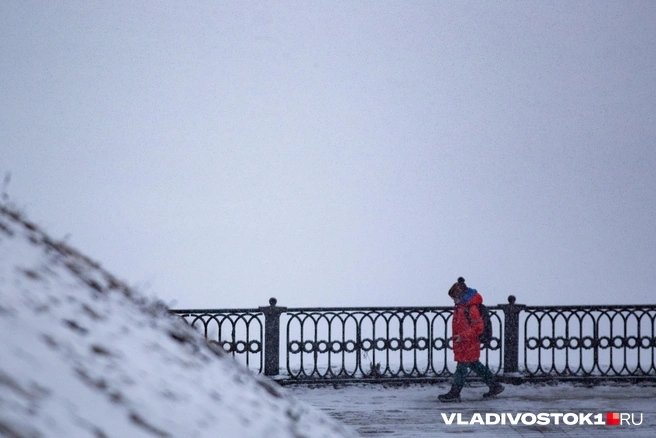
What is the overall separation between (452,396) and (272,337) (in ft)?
10.1

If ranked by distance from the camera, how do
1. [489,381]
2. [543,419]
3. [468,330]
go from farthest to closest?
[489,381], [468,330], [543,419]

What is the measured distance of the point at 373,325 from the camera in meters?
11.7

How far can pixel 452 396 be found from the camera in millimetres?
10383

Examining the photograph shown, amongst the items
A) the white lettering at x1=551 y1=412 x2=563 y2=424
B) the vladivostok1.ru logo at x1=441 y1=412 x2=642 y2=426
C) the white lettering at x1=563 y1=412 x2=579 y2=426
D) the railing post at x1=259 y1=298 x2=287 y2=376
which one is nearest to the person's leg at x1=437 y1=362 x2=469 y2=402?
the vladivostok1.ru logo at x1=441 y1=412 x2=642 y2=426

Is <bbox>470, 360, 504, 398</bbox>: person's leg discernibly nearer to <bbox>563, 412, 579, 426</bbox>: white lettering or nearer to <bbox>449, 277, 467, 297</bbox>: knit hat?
<bbox>449, 277, 467, 297</bbox>: knit hat

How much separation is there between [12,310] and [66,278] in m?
0.66

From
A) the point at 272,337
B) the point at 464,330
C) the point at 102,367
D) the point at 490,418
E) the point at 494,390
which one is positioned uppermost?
the point at 102,367

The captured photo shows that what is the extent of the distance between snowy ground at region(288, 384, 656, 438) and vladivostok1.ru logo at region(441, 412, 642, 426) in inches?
2.1

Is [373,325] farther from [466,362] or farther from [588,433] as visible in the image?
[588,433]

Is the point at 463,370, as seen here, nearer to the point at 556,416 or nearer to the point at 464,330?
the point at 464,330

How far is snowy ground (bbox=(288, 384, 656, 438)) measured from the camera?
8.55m

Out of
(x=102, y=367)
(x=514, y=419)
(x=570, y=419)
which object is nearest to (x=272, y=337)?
(x=514, y=419)

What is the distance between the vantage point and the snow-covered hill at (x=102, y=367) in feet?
8.49

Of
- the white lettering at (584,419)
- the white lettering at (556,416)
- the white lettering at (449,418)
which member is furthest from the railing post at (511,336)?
the white lettering at (449,418)
